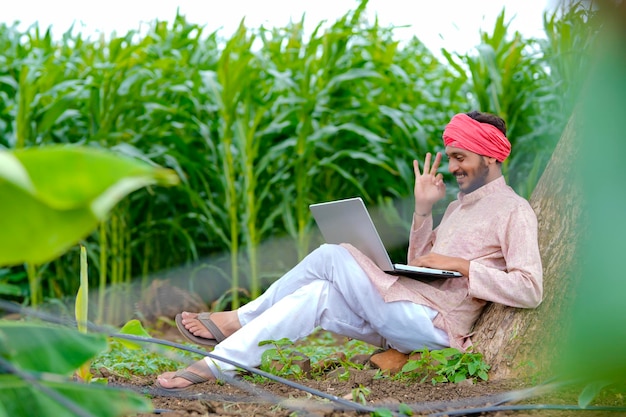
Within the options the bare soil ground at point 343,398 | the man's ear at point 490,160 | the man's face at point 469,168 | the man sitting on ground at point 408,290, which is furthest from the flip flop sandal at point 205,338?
Result: the man's ear at point 490,160

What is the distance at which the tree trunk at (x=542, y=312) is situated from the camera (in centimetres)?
217

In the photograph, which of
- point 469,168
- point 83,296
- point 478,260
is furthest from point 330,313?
point 83,296

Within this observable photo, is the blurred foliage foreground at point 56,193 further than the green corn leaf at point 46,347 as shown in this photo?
No

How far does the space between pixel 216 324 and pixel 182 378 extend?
1.06 ft

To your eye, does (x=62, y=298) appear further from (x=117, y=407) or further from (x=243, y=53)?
(x=117, y=407)

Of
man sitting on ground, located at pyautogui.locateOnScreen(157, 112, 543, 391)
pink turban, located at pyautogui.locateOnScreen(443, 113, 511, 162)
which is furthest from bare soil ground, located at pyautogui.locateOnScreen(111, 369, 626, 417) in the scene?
pink turban, located at pyautogui.locateOnScreen(443, 113, 511, 162)

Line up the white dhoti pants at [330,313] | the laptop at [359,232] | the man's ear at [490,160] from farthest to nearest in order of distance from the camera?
the man's ear at [490,160] < the white dhoti pants at [330,313] < the laptop at [359,232]

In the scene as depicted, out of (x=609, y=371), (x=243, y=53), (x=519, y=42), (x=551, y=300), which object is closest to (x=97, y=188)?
(x=609, y=371)

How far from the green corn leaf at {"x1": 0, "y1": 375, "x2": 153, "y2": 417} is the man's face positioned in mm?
1706

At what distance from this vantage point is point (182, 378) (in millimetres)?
2266

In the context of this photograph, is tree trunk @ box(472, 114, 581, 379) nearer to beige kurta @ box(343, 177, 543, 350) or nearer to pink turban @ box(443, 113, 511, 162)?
beige kurta @ box(343, 177, 543, 350)

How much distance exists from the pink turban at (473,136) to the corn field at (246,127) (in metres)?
1.50

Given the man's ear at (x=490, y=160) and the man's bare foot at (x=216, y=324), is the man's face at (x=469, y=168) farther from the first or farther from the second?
the man's bare foot at (x=216, y=324)

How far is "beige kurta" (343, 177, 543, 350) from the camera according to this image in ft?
7.26
